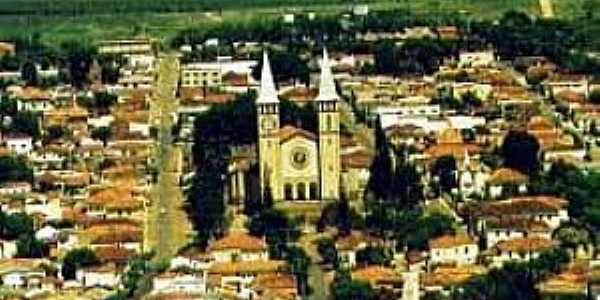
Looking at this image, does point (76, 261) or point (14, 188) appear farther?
point (14, 188)

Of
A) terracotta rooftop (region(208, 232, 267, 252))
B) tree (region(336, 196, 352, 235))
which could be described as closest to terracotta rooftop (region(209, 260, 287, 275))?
terracotta rooftop (region(208, 232, 267, 252))

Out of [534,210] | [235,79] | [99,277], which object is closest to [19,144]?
[235,79]

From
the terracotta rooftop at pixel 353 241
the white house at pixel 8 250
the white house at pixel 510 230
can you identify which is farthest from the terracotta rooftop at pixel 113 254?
the white house at pixel 510 230

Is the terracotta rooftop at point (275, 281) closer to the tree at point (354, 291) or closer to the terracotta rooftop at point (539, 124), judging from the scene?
the tree at point (354, 291)

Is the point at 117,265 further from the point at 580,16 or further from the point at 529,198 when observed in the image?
the point at 580,16

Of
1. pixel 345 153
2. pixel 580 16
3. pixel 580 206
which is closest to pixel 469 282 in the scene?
pixel 580 206

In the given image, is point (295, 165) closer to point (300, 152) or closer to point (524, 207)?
point (300, 152)

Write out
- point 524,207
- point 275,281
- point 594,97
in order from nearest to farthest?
point 275,281
point 524,207
point 594,97
